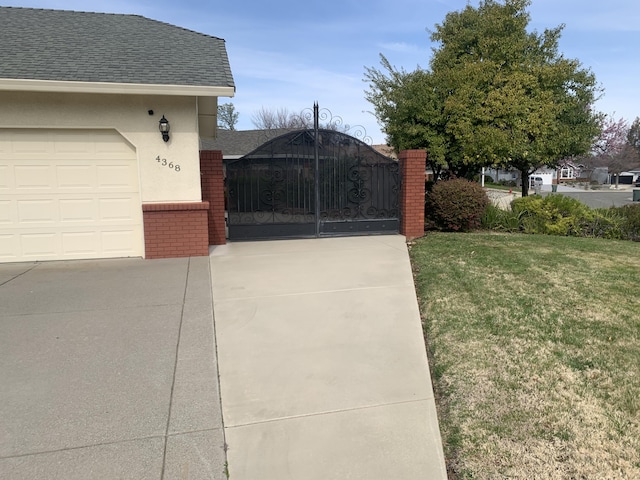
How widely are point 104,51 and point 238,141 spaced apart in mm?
17543

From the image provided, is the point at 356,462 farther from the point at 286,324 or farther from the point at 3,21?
the point at 3,21

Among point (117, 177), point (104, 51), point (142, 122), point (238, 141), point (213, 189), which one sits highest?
point (238, 141)

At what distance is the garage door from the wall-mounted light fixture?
72cm

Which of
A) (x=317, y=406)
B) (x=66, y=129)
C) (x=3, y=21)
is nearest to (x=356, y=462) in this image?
(x=317, y=406)

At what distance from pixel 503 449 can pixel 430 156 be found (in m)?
13.5

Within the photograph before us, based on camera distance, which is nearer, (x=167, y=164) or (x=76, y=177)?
(x=76, y=177)

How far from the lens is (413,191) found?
10.6 metres

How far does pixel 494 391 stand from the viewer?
3.67 m

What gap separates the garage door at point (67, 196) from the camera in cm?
802

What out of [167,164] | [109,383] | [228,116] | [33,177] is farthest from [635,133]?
[109,383]

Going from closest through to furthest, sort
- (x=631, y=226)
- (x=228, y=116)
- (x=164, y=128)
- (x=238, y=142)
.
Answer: (x=164, y=128)
(x=631, y=226)
(x=238, y=142)
(x=228, y=116)

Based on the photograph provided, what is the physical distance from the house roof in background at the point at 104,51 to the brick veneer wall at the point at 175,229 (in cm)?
213

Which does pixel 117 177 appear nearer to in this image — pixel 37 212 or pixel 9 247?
pixel 37 212

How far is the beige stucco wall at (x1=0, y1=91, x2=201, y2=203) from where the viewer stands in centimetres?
783
